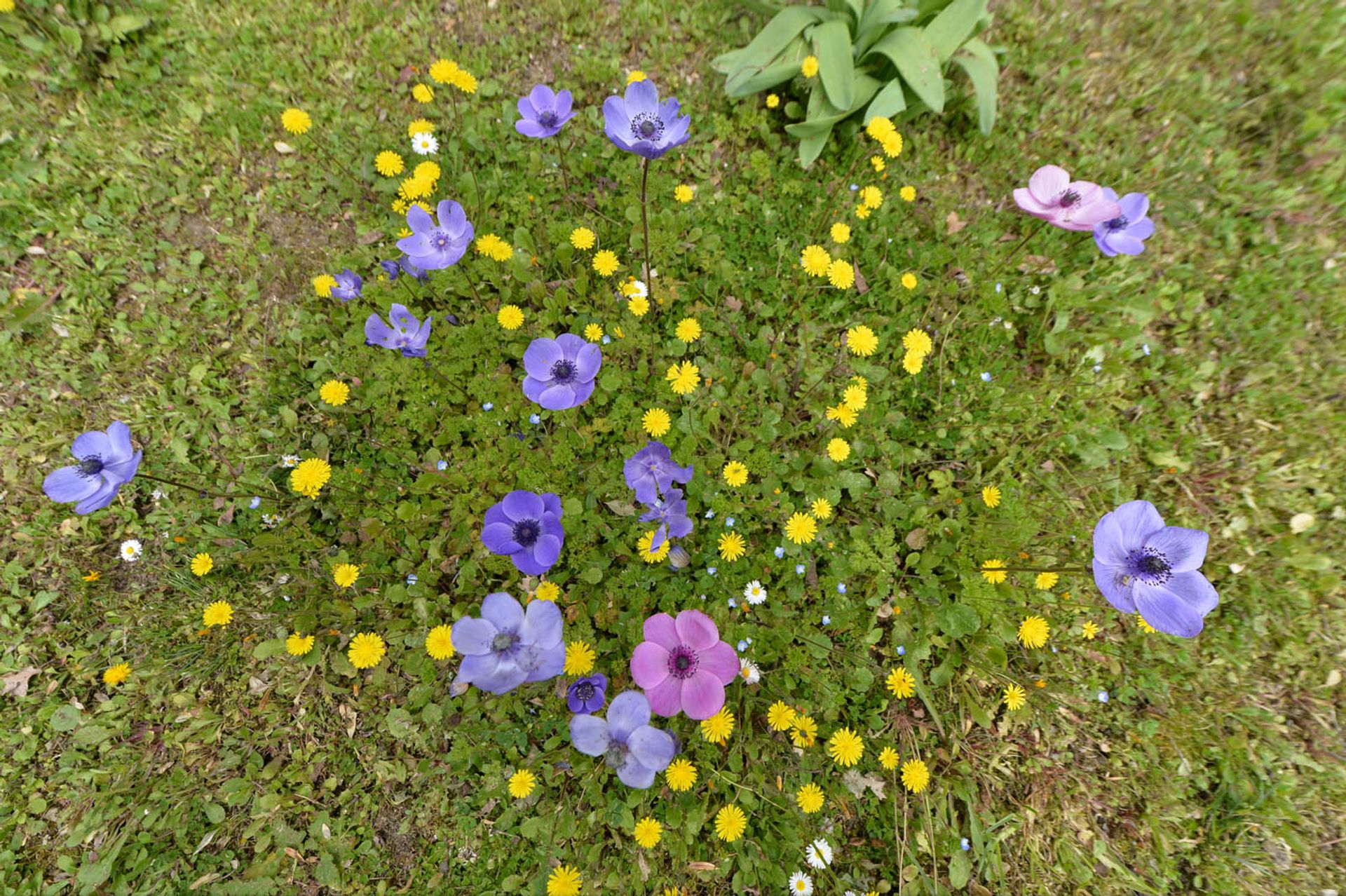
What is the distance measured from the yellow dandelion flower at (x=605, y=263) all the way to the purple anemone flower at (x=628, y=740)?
6.19 ft

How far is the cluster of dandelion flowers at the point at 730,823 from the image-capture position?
2.29m

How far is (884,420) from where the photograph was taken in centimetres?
291

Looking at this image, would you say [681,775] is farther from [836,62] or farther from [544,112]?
[836,62]

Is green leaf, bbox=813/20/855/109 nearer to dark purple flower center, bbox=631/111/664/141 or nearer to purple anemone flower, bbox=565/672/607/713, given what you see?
dark purple flower center, bbox=631/111/664/141

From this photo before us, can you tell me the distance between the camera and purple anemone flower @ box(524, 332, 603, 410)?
98.6 inches

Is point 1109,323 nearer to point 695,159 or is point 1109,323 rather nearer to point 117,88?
point 695,159

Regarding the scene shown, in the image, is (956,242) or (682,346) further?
(956,242)

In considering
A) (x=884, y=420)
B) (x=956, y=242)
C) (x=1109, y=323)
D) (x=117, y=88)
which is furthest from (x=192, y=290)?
(x=1109, y=323)

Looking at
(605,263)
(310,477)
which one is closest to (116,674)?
(310,477)

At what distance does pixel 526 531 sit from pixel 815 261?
71.3 inches

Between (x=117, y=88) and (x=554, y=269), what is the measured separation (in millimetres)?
2674

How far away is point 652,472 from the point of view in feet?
8.62

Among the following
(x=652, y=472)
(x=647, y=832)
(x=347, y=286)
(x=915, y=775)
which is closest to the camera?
(x=647, y=832)

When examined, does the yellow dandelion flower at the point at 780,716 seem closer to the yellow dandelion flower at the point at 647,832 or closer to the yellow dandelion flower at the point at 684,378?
the yellow dandelion flower at the point at 647,832
